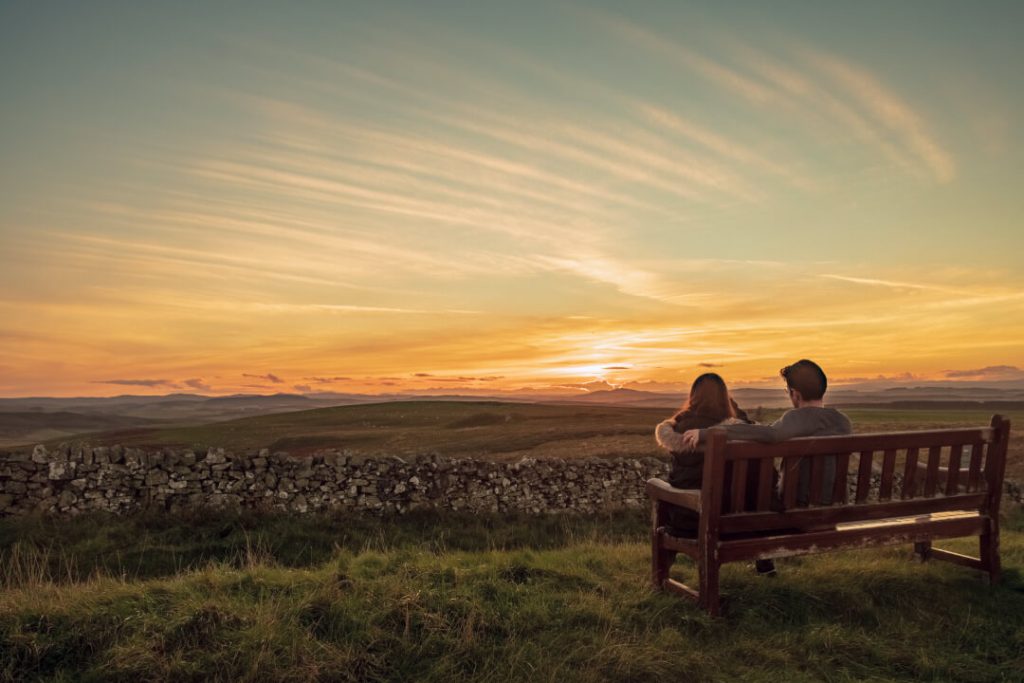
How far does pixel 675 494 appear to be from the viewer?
6117 millimetres

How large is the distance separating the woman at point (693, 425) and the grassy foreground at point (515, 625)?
697 mm

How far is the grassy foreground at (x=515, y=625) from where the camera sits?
429 centimetres

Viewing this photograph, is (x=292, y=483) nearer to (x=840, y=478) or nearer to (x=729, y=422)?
(x=729, y=422)

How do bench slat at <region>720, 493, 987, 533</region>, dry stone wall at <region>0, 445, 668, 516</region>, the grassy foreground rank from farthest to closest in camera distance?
dry stone wall at <region>0, 445, 668, 516</region> → bench slat at <region>720, 493, 987, 533</region> → the grassy foreground

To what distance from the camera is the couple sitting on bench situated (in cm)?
620

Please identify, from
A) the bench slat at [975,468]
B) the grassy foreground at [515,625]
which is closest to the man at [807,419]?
the grassy foreground at [515,625]

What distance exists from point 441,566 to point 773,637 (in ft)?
9.13

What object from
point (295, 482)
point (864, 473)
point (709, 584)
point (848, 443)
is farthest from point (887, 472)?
point (295, 482)

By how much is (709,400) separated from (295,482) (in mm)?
9920

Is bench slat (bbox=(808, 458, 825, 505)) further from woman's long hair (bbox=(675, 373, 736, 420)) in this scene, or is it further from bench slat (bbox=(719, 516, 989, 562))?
woman's long hair (bbox=(675, 373, 736, 420))

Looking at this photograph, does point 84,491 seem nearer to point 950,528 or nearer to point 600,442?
point 950,528

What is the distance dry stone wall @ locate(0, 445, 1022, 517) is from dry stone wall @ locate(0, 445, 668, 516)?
0.02 m

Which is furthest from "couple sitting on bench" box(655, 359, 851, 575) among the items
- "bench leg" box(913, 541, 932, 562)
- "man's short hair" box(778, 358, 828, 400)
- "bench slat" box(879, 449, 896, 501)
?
"bench leg" box(913, 541, 932, 562)

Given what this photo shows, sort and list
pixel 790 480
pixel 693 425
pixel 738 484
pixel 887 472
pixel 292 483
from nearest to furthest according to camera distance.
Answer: pixel 738 484
pixel 790 480
pixel 887 472
pixel 693 425
pixel 292 483
